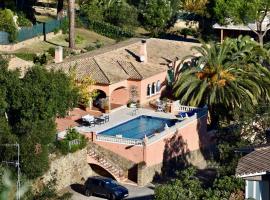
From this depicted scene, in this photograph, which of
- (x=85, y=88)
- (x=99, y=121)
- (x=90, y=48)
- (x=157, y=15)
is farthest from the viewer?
(x=157, y=15)

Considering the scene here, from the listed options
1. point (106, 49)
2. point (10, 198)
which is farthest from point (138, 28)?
point (10, 198)

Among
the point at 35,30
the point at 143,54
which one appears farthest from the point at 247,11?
the point at 35,30

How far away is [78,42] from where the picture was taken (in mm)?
77188

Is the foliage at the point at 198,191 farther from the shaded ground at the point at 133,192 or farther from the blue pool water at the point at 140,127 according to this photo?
the blue pool water at the point at 140,127

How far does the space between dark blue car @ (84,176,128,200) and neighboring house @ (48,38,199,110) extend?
12562 millimetres

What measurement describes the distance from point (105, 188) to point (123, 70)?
1675 centimetres

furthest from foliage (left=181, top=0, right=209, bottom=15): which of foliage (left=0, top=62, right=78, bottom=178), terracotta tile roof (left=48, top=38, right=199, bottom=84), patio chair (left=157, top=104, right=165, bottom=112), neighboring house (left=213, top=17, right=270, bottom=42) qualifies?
foliage (left=0, top=62, right=78, bottom=178)

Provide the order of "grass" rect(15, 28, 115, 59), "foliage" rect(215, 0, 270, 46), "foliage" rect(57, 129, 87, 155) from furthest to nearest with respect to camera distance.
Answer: "foliage" rect(215, 0, 270, 46) < "grass" rect(15, 28, 115, 59) < "foliage" rect(57, 129, 87, 155)

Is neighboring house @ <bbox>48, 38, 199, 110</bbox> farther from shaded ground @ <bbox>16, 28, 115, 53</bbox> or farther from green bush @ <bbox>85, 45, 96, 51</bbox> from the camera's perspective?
shaded ground @ <bbox>16, 28, 115, 53</bbox>

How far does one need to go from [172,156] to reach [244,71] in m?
11.2

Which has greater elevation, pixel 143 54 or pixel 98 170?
pixel 143 54

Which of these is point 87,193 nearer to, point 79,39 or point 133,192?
point 133,192

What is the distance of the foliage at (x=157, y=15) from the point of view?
285ft

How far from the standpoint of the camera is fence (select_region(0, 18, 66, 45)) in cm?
7062
